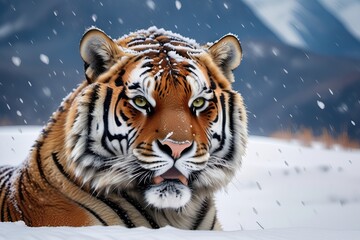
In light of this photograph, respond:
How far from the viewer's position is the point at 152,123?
2.27 m

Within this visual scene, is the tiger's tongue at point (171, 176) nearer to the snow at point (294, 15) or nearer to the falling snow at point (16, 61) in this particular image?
the falling snow at point (16, 61)

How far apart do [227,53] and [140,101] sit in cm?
51

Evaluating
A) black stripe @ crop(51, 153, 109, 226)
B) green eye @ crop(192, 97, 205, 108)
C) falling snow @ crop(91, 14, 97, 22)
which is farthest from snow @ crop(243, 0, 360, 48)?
black stripe @ crop(51, 153, 109, 226)

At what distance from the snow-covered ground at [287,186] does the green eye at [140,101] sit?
0.99 metres

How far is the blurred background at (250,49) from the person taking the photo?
11.2 ft

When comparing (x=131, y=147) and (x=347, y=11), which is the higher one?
(x=131, y=147)

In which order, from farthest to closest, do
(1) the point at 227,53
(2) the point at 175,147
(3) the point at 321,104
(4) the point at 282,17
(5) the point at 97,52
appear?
(4) the point at 282,17 → (3) the point at 321,104 → (1) the point at 227,53 → (5) the point at 97,52 → (2) the point at 175,147

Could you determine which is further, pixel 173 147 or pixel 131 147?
pixel 131 147

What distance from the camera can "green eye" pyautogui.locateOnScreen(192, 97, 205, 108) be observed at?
7.80ft

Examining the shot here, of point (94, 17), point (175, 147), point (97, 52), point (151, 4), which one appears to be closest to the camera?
point (175, 147)

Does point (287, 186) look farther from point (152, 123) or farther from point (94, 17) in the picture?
point (152, 123)

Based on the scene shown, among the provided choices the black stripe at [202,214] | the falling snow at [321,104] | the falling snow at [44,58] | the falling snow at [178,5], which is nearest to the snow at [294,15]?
the falling snow at [321,104]

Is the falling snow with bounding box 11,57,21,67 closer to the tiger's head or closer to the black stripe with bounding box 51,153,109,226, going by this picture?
the tiger's head

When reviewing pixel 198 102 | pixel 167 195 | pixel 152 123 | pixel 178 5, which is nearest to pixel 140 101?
pixel 152 123
